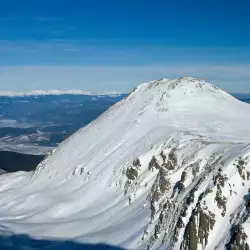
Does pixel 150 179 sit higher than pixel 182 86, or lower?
lower

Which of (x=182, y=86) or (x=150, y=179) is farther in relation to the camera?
(x=182, y=86)

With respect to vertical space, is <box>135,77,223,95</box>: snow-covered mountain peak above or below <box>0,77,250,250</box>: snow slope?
above

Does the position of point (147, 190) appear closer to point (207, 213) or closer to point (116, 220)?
point (116, 220)

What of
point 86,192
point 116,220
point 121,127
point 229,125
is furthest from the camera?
point 121,127

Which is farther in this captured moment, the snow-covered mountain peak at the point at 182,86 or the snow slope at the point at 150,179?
the snow-covered mountain peak at the point at 182,86

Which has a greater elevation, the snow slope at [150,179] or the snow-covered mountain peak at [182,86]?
the snow-covered mountain peak at [182,86]

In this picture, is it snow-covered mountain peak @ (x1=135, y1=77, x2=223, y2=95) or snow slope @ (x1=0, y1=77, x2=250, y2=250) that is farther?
snow-covered mountain peak @ (x1=135, y1=77, x2=223, y2=95)

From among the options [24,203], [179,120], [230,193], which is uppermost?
[179,120]

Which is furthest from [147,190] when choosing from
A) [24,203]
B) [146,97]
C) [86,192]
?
[146,97]
